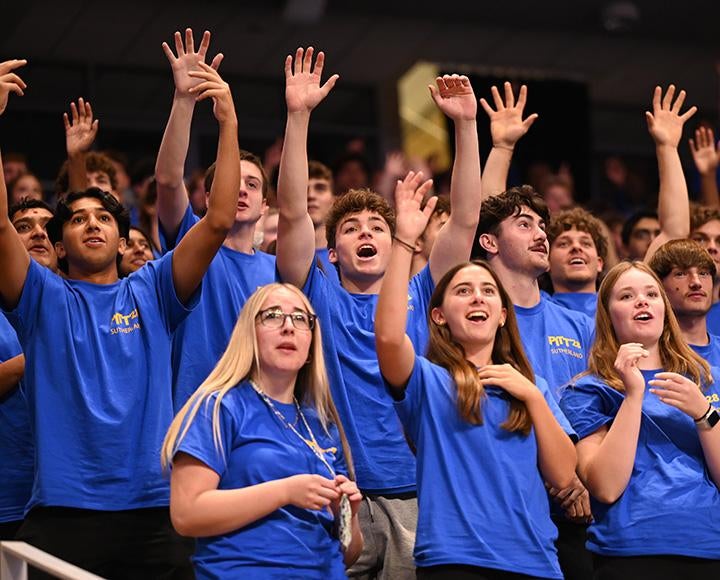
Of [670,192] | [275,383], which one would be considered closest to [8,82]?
[275,383]

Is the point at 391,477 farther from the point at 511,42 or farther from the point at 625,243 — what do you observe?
the point at 511,42

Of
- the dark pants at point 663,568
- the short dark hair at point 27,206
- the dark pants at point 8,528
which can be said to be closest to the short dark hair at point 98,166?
the short dark hair at point 27,206

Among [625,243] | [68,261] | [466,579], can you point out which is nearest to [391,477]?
[466,579]

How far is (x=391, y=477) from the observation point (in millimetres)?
4309

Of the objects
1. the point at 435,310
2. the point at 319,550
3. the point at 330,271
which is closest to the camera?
the point at 319,550

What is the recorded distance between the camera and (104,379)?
410 cm

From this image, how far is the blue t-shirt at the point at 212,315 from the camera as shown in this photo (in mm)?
4457

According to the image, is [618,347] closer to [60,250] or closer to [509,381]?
[509,381]

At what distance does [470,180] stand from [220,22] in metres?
5.84

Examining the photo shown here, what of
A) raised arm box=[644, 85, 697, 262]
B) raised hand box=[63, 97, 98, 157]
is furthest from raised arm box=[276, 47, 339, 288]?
raised arm box=[644, 85, 697, 262]

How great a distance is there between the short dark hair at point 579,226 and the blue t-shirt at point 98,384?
1.82 metres

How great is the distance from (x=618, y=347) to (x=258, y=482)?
135 cm

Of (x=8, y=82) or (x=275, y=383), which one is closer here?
(x=275, y=383)

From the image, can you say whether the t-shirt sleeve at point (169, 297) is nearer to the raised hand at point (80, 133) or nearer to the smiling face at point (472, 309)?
the smiling face at point (472, 309)
